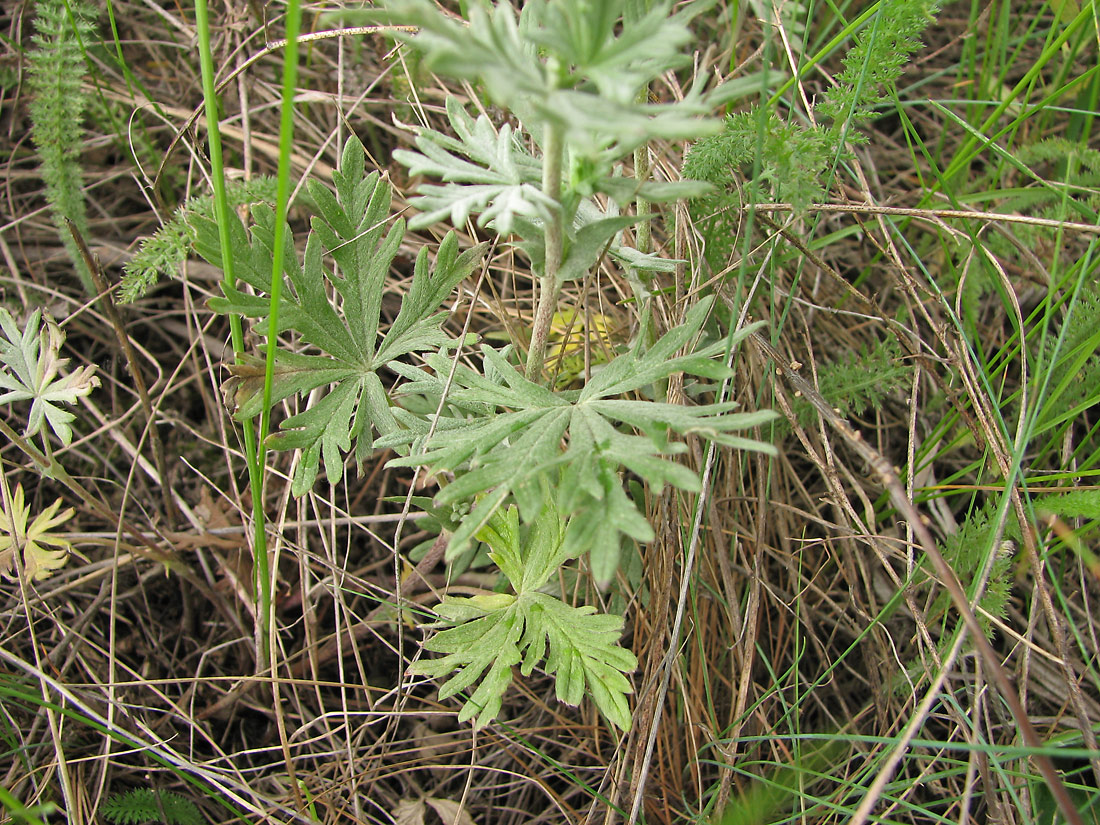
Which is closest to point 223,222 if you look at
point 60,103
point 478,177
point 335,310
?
point 335,310

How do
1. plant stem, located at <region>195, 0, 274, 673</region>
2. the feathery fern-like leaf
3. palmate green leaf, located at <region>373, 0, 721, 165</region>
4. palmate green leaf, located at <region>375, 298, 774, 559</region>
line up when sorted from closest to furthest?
1. palmate green leaf, located at <region>373, 0, 721, 165</region>
2. palmate green leaf, located at <region>375, 298, 774, 559</region>
3. plant stem, located at <region>195, 0, 274, 673</region>
4. the feathery fern-like leaf

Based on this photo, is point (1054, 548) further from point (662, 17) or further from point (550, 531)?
point (662, 17)

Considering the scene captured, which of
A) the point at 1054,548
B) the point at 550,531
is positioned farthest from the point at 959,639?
the point at 550,531

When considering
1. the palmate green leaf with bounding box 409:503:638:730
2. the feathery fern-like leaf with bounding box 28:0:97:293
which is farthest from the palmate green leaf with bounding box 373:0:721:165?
the feathery fern-like leaf with bounding box 28:0:97:293

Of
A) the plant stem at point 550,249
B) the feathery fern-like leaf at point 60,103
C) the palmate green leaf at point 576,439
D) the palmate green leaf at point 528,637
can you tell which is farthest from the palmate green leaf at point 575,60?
the feathery fern-like leaf at point 60,103

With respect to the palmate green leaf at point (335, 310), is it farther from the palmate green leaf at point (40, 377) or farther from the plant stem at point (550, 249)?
the palmate green leaf at point (40, 377)

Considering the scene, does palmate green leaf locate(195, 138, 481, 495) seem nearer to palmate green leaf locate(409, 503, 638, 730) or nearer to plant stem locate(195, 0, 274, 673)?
plant stem locate(195, 0, 274, 673)

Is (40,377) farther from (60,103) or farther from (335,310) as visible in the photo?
(60,103)
